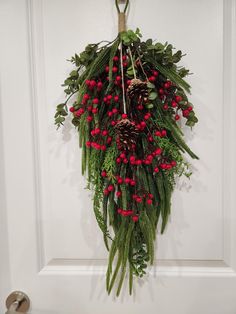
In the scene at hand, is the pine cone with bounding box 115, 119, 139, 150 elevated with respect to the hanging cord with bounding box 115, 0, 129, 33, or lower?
lower

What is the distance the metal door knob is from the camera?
79 centimetres

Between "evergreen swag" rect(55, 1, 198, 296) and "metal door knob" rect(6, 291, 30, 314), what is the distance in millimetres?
304

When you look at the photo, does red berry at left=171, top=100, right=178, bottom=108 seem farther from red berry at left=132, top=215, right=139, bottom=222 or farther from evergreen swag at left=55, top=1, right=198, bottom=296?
red berry at left=132, top=215, right=139, bottom=222

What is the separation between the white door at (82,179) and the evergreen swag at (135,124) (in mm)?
88

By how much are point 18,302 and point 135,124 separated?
1.96ft

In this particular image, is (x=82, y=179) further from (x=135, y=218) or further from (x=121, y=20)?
(x=121, y=20)

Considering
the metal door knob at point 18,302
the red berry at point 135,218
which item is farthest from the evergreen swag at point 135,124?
the metal door knob at point 18,302

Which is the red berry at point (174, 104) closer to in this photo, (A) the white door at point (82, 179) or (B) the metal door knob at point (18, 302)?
(A) the white door at point (82, 179)

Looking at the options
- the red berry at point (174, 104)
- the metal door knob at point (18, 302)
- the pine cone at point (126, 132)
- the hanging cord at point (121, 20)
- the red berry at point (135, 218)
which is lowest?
the metal door knob at point (18, 302)

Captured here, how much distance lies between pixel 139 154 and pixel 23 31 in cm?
45

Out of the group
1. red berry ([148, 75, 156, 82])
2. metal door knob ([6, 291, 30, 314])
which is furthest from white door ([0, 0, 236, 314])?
red berry ([148, 75, 156, 82])

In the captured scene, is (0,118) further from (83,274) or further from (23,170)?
(83,274)

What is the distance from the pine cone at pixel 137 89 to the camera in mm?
597

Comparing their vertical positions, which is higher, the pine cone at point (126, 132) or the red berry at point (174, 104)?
the red berry at point (174, 104)
